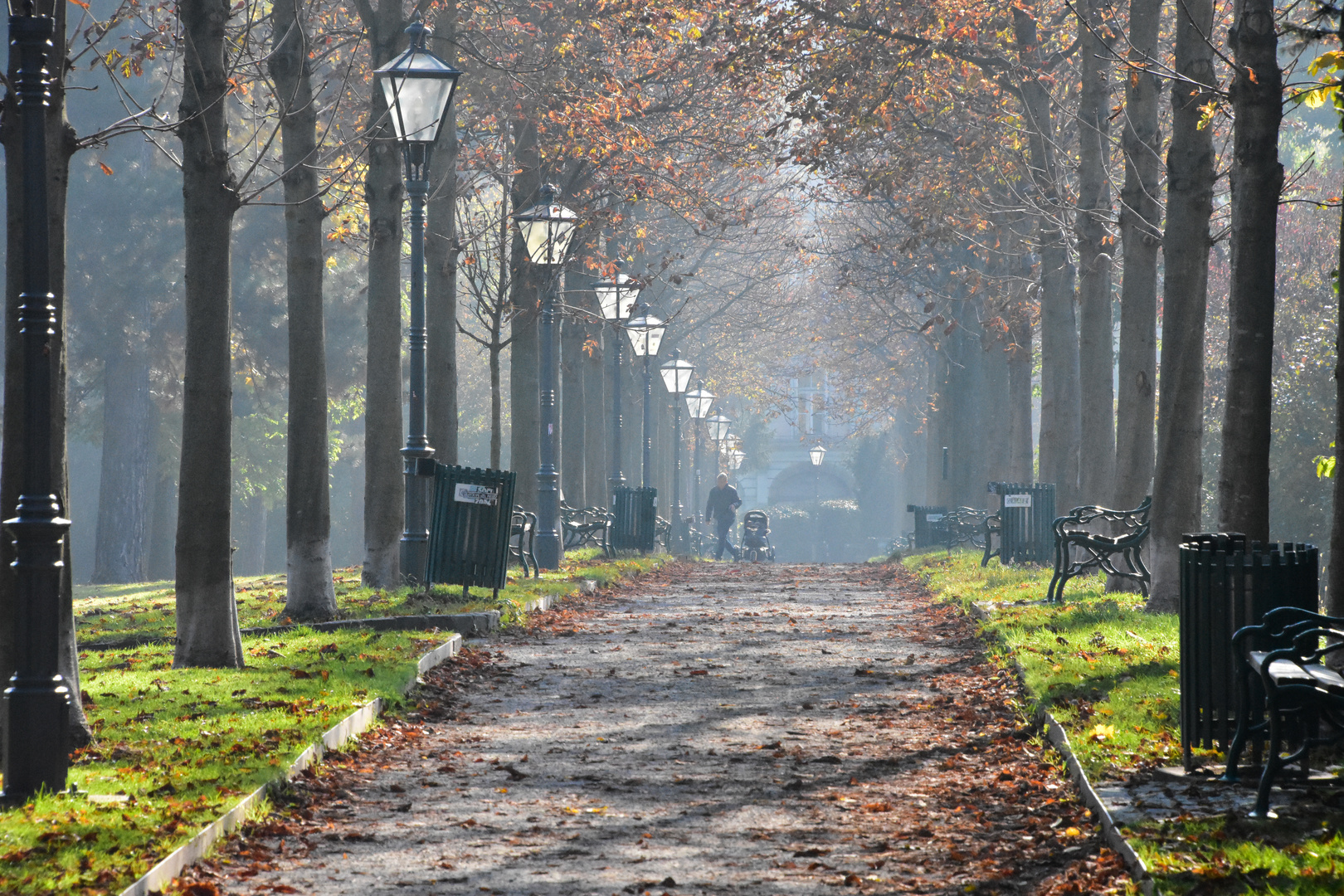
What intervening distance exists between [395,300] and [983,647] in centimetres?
682

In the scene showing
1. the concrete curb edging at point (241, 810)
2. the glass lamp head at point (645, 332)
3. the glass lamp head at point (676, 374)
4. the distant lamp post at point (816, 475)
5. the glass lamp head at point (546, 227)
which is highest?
the glass lamp head at point (546, 227)

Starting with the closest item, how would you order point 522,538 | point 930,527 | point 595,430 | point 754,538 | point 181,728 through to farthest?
point 181,728 → point 522,538 → point 595,430 → point 930,527 → point 754,538

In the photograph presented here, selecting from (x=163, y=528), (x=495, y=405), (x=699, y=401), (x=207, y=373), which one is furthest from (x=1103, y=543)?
(x=163, y=528)

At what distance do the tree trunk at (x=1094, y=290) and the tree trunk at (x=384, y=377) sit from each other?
7.61 meters

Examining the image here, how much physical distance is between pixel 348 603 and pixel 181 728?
19.5 feet

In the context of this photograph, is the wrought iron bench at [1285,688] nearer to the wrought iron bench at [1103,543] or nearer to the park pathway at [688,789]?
the park pathway at [688,789]

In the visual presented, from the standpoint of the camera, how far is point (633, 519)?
26.0 metres

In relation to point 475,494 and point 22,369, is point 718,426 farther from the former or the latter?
point 22,369

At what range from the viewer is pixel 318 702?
8.44 metres

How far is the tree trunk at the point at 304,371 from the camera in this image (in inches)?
498

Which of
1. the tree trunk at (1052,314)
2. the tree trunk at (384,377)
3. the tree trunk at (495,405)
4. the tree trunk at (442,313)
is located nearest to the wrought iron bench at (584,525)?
the tree trunk at (495,405)

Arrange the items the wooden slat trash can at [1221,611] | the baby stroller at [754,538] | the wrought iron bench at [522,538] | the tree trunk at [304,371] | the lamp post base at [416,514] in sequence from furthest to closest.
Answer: the baby stroller at [754,538] < the wrought iron bench at [522,538] < the lamp post base at [416,514] < the tree trunk at [304,371] < the wooden slat trash can at [1221,611]

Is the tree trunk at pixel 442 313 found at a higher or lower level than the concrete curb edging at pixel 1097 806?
higher

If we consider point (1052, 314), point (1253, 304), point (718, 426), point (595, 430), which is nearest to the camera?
point (1253, 304)
